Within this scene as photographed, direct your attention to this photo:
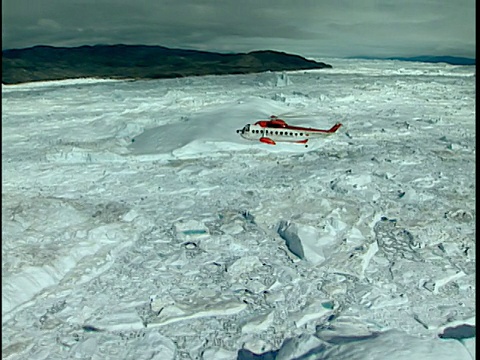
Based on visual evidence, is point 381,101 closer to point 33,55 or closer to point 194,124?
point 194,124

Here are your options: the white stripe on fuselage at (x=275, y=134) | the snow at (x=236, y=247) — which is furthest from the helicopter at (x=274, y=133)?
the snow at (x=236, y=247)

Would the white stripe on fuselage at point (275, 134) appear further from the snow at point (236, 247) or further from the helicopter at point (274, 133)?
the snow at point (236, 247)

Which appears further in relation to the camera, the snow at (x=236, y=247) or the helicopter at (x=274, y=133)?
the helicopter at (x=274, y=133)

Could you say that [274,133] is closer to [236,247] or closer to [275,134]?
[275,134]

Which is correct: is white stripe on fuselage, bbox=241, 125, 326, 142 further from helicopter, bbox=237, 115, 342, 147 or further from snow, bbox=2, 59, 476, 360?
snow, bbox=2, 59, 476, 360

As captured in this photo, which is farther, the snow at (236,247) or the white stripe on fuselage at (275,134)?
the white stripe on fuselage at (275,134)

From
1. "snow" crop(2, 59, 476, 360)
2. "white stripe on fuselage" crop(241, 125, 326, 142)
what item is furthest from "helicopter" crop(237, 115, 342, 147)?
"snow" crop(2, 59, 476, 360)

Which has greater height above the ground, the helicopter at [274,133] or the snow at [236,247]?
the helicopter at [274,133]

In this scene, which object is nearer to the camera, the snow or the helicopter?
the snow

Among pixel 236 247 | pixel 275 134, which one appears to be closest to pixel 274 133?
pixel 275 134

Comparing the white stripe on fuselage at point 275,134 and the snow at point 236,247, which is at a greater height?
the white stripe on fuselage at point 275,134
